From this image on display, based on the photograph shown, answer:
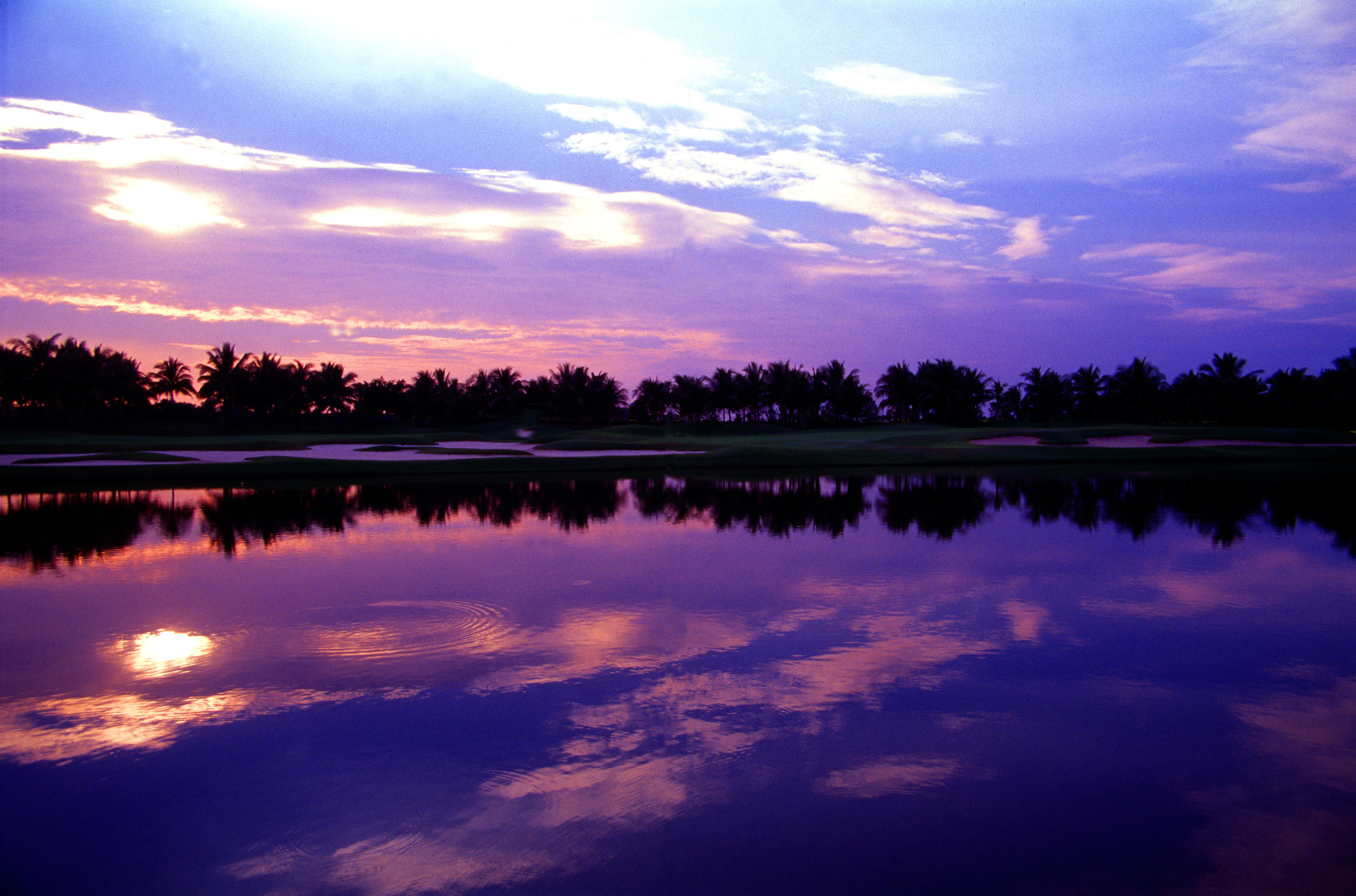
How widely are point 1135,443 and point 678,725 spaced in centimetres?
5598

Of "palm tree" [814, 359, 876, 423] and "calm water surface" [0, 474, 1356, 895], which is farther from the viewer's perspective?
"palm tree" [814, 359, 876, 423]

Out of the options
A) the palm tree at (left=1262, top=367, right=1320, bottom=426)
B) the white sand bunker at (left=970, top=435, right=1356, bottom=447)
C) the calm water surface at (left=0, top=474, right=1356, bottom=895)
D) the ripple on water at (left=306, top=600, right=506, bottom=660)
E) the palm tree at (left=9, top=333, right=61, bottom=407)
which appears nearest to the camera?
the calm water surface at (left=0, top=474, right=1356, bottom=895)

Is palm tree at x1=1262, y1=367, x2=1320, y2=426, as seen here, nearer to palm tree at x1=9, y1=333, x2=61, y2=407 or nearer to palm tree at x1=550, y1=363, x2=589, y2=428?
palm tree at x1=550, y1=363, x2=589, y2=428

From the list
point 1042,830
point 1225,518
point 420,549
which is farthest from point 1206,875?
point 1225,518

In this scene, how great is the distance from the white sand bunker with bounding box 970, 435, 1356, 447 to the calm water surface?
4274 centimetres

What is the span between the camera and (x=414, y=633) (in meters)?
9.16

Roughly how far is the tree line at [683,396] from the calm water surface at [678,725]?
86.0 meters

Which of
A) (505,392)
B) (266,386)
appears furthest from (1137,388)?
(266,386)

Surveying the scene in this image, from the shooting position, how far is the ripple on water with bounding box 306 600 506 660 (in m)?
8.48

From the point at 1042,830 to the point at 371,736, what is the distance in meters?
4.57

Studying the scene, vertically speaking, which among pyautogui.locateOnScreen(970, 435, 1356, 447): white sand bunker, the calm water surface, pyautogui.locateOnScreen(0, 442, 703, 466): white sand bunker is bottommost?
the calm water surface

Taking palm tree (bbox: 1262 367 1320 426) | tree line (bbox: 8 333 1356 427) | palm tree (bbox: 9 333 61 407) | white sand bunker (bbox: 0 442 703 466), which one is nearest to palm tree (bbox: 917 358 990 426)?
tree line (bbox: 8 333 1356 427)

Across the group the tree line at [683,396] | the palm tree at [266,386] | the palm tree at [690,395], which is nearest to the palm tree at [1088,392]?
the tree line at [683,396]

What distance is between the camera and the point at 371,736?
632 cm
